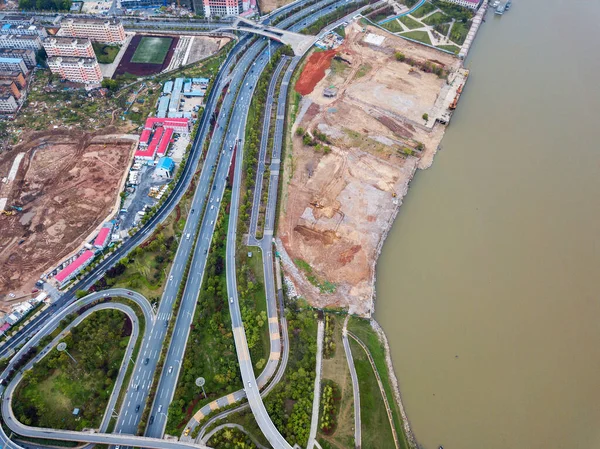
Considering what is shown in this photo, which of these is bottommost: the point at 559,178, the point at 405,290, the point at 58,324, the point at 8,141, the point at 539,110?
the point at 58,324

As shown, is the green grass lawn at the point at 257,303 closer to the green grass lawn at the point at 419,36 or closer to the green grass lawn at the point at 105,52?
the green grass lawn at the point at 105,52

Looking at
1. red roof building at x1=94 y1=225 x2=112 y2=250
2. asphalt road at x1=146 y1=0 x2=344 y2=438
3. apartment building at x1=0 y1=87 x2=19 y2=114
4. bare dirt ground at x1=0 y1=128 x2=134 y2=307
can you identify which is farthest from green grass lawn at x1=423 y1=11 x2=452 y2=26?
apartment building at x1=0 y1=87 x2=19 y2=114

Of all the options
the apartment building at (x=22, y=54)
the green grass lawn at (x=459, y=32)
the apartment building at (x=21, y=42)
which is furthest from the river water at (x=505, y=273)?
the apartment building at (x=21, y=42)

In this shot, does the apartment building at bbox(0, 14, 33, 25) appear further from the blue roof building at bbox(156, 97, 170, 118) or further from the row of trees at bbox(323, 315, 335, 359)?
the row of trees at bbox(323, 315, 335, 359)

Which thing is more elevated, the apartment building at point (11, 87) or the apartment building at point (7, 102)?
the apartment building at point (11, 87)

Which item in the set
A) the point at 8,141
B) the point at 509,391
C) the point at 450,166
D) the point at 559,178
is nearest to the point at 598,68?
the point at 559,178

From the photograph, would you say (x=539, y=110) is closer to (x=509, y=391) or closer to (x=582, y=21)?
(x=582, y=21)
